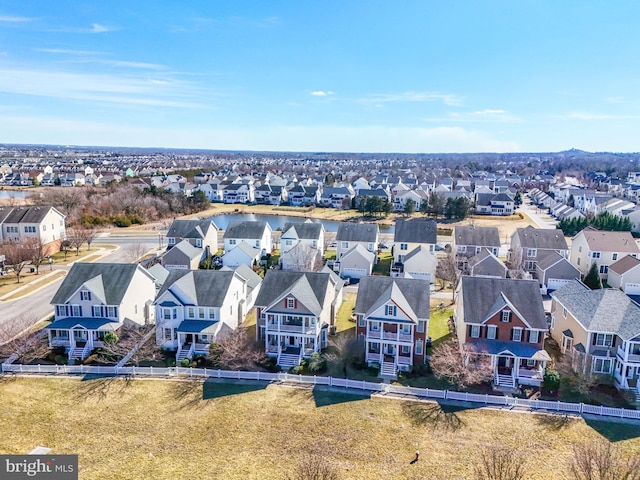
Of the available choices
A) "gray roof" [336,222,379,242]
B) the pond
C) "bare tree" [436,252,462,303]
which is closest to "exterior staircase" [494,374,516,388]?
"bare tree" [436,252,462,303]

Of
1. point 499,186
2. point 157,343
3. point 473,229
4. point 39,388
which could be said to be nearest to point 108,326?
point 157,343

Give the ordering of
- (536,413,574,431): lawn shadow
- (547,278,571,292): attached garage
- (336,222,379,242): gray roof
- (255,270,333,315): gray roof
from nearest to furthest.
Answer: (536,413,574,431): lawn shadow < (255,270,333,315): gray roof < (547,278,571,292): attached garage < (336,222,379,242): gray roof

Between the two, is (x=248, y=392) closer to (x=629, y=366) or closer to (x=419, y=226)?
(x=629, y=366)

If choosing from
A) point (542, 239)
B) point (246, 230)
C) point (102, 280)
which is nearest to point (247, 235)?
point (246, 230)

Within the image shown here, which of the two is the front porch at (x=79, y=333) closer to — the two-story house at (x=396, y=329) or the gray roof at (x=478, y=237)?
the two-story house at (x=396, y=329)

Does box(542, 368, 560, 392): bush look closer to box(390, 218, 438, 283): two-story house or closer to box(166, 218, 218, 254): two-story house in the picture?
box(390, 218, 438, 283): two-story house

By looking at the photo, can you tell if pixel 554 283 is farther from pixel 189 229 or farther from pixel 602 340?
pixel 189 229

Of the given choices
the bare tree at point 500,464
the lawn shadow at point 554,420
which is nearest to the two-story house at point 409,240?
the lawn shadow at point 554,420
